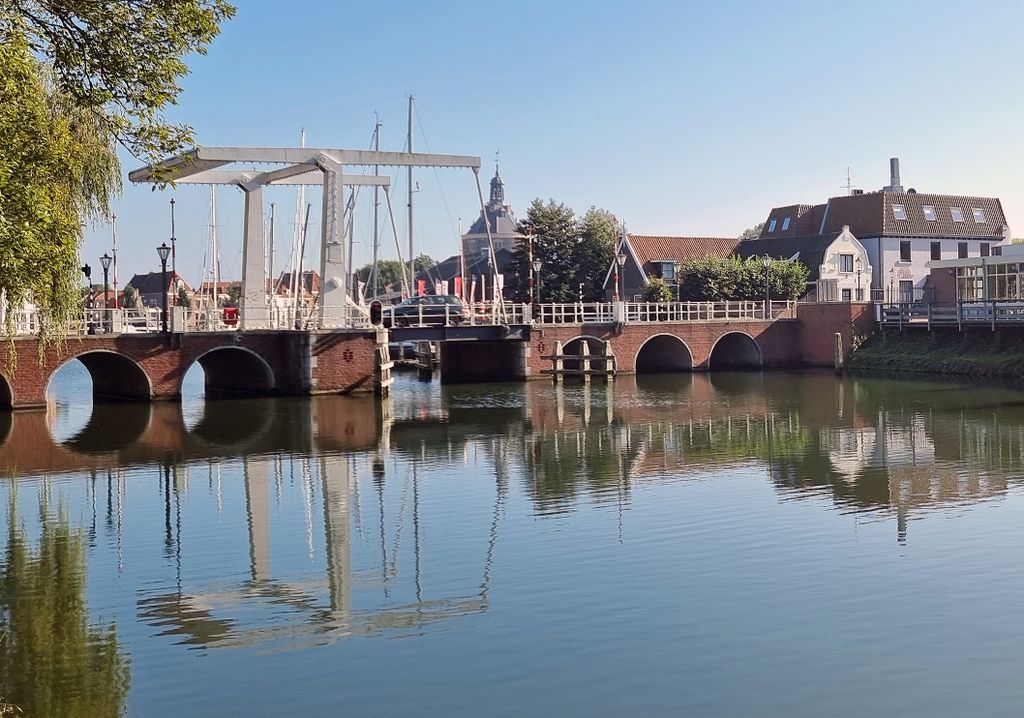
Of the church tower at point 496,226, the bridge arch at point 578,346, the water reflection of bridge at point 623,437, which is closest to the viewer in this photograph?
the water reflection of bridge at point 623,437

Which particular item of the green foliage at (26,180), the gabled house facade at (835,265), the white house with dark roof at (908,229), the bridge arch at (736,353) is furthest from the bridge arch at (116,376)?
the white house with dark roof at (908,229)

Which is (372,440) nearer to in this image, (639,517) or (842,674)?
(639,517)

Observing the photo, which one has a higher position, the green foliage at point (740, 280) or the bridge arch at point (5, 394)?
the green foliage at point (740, 280)

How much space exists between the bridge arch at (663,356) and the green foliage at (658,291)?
9.05m

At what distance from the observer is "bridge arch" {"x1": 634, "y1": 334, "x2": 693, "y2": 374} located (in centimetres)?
5428

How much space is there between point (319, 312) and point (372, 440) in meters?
11.2

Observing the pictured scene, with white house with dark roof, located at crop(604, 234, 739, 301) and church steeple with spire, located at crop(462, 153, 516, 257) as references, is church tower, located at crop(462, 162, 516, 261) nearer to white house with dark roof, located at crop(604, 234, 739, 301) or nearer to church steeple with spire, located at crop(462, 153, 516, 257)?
church steeple with spire, located at crop(462, 153, 516, 257)

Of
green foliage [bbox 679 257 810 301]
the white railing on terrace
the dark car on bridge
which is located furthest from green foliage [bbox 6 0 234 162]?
green foliage [bbox 679 257 810 301]

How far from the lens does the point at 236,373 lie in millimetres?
43344

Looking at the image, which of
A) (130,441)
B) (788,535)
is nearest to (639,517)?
(788,535)

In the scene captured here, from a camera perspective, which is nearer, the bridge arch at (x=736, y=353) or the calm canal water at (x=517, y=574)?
the calm canal water at (x=517, y=574)

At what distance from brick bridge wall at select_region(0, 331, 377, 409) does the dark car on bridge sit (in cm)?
500

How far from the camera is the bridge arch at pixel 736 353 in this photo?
55656 millimetres

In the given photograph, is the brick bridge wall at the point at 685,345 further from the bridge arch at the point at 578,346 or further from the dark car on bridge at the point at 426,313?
the dark car on bridge at the point at 426,313
